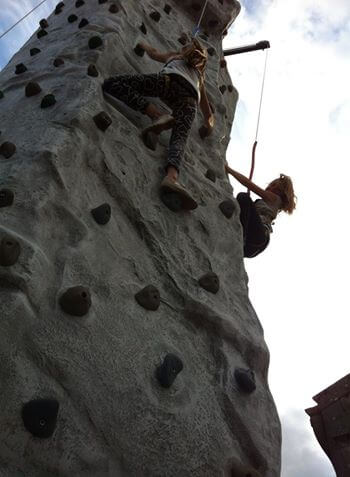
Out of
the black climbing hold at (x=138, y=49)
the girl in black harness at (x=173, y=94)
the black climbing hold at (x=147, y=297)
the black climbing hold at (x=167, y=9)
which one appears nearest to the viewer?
the black climbing hold at (x=147, y=297)

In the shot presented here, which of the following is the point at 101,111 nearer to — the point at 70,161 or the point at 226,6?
the point at 70,161

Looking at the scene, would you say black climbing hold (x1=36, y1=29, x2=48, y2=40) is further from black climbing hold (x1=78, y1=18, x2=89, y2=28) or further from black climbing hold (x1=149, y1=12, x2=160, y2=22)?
black climbing hold (x1=149, y1=12, x2=160, y2=22)

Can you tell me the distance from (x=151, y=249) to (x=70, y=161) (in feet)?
1.90

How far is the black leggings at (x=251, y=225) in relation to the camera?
3.89 m

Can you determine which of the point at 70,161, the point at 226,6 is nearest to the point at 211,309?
the point at 70,161

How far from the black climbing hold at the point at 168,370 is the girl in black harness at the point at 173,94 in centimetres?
104

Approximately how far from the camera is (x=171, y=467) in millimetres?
1562

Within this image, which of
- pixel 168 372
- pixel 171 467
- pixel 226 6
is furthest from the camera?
pixel 226 6

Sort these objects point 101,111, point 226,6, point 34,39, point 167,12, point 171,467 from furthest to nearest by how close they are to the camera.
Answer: point 226,6 → point 167,12 → point 34,39 → point 101,111 → point 171,467

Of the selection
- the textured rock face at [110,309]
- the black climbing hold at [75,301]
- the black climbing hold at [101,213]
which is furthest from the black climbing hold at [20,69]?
the black climbing hold at [75,301]

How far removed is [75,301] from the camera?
1.56 metres

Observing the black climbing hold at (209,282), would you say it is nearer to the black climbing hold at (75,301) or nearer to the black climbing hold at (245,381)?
the black climbing hold at (245,381)

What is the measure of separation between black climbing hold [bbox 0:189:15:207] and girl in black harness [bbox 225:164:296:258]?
249cm

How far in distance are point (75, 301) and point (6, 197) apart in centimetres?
48
